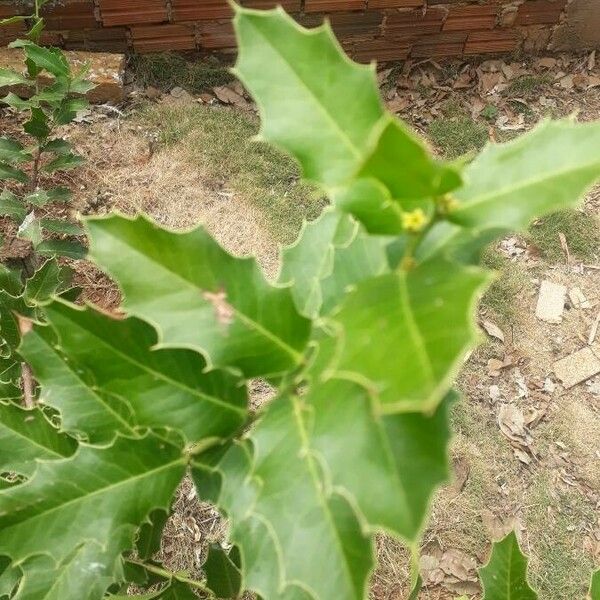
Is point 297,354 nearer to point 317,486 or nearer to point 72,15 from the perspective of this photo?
point 317,486

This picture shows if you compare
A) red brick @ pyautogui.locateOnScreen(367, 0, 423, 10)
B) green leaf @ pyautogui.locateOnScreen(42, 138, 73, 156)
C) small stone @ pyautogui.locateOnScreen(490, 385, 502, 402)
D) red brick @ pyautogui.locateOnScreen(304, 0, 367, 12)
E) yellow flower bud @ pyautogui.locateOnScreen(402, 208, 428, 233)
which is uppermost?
yellow flower bud @ pyautogui.locateOnScreen(402, 208, 428, 233)

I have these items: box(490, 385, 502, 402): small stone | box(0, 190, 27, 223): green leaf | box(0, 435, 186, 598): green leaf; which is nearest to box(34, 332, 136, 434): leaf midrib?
box(0, 435, 186, 598): green leaf

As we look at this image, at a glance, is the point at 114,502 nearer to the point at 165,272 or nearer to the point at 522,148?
the point at 165,272

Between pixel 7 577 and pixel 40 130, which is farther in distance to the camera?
pixel 40 130

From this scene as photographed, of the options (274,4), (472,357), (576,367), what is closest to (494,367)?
(472,357)

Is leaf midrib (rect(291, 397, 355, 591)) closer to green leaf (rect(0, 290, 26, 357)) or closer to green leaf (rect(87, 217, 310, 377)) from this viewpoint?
green leaf (rect(87, 217, 310, 377))

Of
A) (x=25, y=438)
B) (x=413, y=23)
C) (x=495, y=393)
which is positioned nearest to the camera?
(x=25, y=438)

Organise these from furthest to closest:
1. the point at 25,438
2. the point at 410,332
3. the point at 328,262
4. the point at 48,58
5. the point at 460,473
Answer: the point at 460,473 < the point at 48,58 < the point at 25,438 < the point at 328,262 < the point at 410,332
